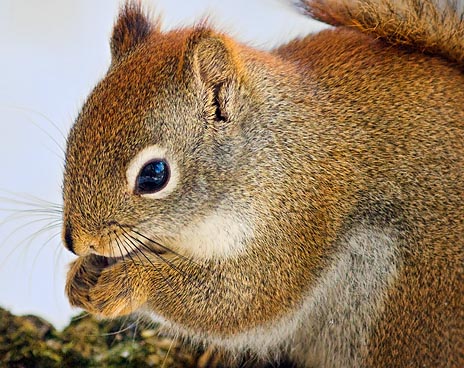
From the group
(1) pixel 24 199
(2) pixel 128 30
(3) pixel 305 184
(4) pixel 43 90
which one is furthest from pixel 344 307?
(4) pixel 43 90

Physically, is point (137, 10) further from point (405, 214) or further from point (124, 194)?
point (405, 214)

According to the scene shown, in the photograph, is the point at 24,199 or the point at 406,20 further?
the point at 24,199

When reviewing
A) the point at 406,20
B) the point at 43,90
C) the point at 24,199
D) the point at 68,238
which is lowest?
the point at 24,199

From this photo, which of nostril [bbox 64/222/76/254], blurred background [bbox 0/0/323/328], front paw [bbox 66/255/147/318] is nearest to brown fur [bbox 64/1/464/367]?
front paw [bbox 66/255/147/318]

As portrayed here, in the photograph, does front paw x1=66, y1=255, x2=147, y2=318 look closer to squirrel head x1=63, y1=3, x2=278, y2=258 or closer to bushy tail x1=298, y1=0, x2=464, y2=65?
squirrel head x1=63, y1=3, x2=278, y2=258

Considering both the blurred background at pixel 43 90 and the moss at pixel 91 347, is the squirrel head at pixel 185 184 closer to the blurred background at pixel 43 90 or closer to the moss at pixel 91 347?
the moss at pixel 91 347

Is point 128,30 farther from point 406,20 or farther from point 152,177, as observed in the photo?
point 406,20

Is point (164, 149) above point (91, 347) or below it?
above
